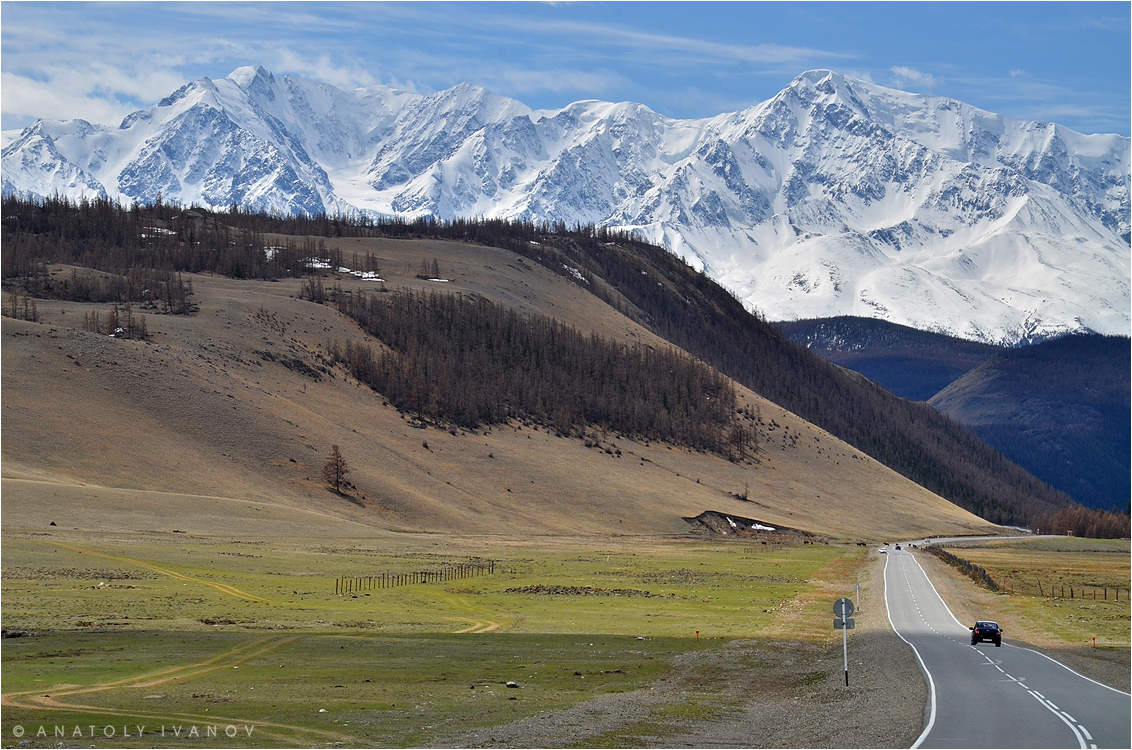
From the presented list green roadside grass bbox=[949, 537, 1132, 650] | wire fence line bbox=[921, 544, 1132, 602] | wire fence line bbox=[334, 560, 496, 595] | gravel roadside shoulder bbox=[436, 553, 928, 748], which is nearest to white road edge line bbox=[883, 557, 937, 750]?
gravel roadside shoulder bbox=[436, 553, 928, 748]

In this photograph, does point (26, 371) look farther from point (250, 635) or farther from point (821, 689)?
point (821, 689)

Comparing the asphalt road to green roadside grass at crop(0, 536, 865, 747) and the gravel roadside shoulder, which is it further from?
green roadside grass at crop(0, 536, 865, 747)

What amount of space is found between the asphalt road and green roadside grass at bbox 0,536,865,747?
8.70m

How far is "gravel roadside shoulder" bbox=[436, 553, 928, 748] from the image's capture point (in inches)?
1649

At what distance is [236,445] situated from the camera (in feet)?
618

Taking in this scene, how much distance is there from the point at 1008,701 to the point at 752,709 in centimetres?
896

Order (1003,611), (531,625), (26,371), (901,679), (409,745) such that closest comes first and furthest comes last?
(409,745), (901,679), (531,625), (1003,611), (26,371)

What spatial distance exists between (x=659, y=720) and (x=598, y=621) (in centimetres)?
3376

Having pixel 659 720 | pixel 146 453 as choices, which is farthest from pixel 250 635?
pixel 146 453

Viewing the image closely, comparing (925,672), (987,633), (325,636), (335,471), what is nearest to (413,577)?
(325,636)

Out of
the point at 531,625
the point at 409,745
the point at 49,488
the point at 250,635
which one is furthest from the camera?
the point at 49,488

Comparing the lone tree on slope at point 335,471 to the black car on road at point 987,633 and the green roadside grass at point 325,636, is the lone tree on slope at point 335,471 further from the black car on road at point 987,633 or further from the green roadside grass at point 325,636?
the black car on road at point 987,633

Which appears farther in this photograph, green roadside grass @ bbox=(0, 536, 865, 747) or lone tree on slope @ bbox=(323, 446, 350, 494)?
lone tree on slope @ bbox=(323, 446, 350, 494)

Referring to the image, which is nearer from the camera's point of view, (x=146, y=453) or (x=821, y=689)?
(x=821, y=689)
